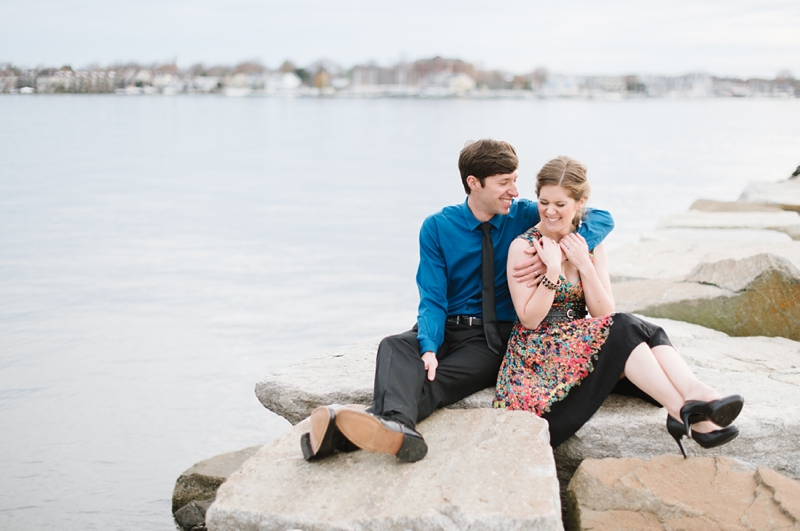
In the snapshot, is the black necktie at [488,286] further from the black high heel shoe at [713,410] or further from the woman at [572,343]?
the black high heel shoe at [713,410]

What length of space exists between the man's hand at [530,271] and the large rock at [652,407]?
0.63 m

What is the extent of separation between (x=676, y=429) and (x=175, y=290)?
8.23 m

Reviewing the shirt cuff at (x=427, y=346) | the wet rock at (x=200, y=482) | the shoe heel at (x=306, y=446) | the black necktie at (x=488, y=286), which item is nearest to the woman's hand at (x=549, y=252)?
the black necktie at (x=488, y=286)

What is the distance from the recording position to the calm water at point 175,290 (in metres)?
6.14

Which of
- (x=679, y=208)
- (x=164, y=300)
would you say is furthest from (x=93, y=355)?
(x=679, y=208)

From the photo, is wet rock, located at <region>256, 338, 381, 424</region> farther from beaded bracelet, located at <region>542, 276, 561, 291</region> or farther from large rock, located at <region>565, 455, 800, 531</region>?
large rock, located at <region>565, 455, 800, 531</region>

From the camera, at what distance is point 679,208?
773 inches

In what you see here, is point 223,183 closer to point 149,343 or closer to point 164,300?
point 164,300

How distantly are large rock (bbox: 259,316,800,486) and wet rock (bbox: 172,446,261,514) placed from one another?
41.6 inches

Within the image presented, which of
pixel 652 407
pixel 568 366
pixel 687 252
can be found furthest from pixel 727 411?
pixel 687 252

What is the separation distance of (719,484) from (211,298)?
783 centimetres

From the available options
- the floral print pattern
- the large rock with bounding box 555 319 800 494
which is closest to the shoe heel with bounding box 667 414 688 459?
the large rock with bounding box 555 319 800 494

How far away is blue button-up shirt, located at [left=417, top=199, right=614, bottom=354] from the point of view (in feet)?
14.0

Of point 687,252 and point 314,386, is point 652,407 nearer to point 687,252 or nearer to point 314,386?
point 314,386
